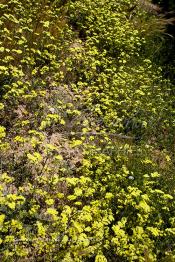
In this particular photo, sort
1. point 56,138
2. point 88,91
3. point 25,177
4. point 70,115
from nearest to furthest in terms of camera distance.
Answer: point 25,177 < point 56,138 < point 70,115 < point 88,91

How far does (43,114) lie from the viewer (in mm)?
5988

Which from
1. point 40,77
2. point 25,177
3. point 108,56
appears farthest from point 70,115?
point 108,56

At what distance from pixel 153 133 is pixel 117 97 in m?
1.08

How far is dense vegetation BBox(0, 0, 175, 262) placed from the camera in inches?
163

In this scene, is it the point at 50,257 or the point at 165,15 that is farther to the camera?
the point at 165,15

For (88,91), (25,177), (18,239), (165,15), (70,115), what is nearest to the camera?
(18,239)

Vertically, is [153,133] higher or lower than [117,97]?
lower

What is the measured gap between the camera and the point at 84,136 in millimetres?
5984

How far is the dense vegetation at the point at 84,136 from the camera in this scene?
A: 163 inches

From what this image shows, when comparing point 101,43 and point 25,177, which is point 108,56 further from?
point 25,177

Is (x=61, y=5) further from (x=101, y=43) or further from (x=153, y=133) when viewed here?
(x=153, y=133)

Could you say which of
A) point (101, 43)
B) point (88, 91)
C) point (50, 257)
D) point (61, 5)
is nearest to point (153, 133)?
point (88, 91)

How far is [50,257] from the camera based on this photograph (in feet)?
12.7

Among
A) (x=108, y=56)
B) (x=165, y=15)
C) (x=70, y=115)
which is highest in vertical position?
(x=165, y=15)
